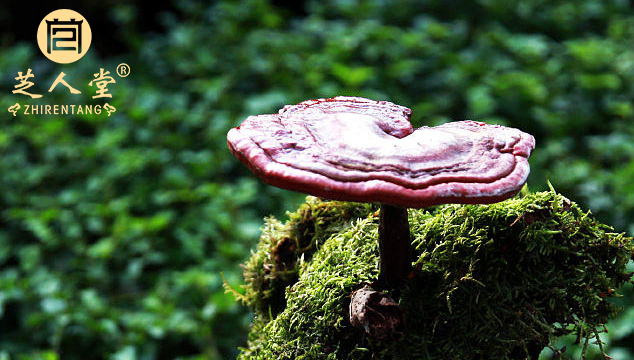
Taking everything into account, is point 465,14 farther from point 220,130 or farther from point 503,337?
point 503,337

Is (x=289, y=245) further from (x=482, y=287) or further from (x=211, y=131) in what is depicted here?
(x=211, y=131)

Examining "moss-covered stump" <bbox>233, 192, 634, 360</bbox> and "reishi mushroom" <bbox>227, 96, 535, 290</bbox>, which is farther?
"moss-covered stump" <bbox>233, 192, 634, 360</bbox>

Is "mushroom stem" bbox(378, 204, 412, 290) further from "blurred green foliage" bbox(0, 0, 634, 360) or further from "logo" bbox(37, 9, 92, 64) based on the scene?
"logo" bbox(37, 9, 92, 64)

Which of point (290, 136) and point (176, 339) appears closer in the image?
point (290, 136)

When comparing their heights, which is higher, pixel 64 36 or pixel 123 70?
pixel 64 36

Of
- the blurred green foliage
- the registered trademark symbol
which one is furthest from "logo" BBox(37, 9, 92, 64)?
the registered trademark symbol

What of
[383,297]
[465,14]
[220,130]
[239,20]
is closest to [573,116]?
[465,14]

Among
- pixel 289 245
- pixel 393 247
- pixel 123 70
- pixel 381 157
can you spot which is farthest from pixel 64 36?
pixel 381 157
